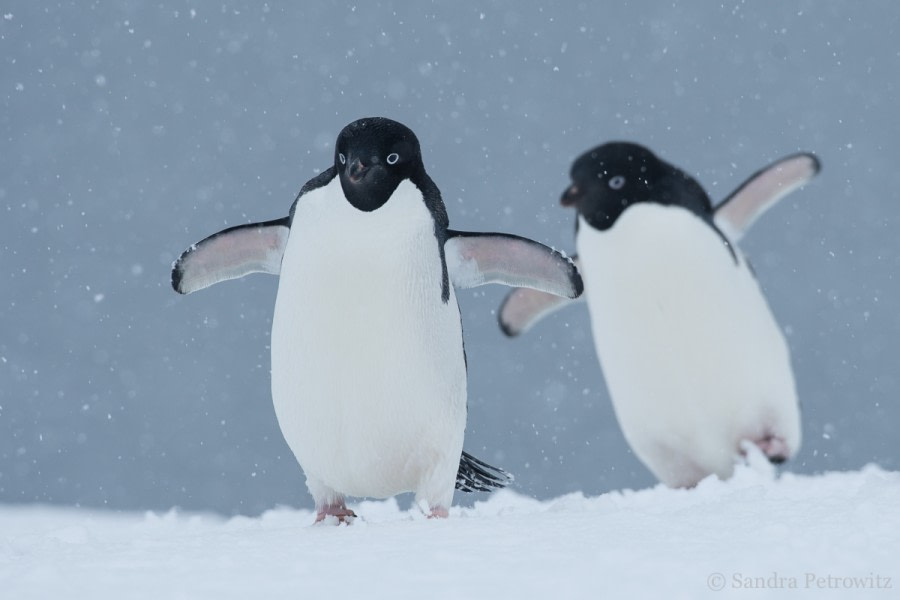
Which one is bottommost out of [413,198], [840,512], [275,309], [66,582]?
[66,582]

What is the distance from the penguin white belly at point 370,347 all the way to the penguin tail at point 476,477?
1.46ft

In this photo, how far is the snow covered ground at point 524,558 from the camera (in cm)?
179

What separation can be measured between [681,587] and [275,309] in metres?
1.83

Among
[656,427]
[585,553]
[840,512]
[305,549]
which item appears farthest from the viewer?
[656,427]

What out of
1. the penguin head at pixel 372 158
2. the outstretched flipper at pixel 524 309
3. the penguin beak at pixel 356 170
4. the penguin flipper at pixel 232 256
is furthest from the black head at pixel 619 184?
the penguin beak at pixel 356 170

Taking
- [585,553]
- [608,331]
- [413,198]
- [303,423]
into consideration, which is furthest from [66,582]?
[608,331]

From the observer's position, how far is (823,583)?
5.98 ft

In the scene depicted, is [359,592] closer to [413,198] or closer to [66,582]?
[66,582]

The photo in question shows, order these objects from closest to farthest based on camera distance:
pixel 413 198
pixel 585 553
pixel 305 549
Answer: pixel 585 553 → pixel 305 549 → pixel 413 198

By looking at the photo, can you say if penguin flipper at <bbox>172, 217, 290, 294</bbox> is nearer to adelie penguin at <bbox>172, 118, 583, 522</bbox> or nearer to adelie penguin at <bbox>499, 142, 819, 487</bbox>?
adelie penguin at <bbox>172, 118, 583, 522</bbox>

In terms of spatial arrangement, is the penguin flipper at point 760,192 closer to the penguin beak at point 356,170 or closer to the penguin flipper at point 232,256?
the penguin flipper at point 232,256

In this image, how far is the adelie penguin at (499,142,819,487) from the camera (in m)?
4.53

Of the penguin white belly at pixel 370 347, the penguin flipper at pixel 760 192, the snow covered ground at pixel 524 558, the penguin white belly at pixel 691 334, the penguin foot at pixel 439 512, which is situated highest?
the penguin flipper at pixel 760 192

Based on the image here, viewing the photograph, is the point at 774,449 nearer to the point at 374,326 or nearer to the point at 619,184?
the point at 619,184
